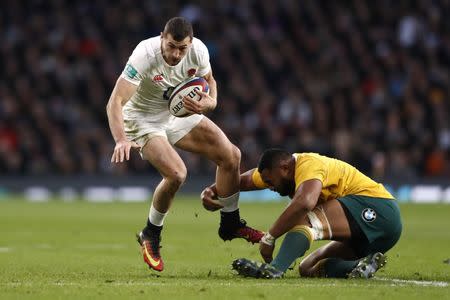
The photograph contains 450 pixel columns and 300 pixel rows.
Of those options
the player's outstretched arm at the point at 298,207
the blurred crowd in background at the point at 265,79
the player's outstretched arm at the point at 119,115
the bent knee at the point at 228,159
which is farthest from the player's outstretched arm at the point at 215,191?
the blurred crowd in background at the point at 265,79

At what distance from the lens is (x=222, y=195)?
9.54 m

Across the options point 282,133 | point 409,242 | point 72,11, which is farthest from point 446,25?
point 409,242

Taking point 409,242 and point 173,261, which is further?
point 409,242

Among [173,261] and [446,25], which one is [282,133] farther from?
[173,261]

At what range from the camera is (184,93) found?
30.3 feet

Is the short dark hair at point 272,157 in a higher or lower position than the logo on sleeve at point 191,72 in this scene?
lower

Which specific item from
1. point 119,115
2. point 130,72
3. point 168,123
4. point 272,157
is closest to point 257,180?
point 272,157

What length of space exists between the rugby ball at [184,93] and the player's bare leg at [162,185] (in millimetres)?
334

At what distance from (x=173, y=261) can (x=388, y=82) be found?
1350 cm

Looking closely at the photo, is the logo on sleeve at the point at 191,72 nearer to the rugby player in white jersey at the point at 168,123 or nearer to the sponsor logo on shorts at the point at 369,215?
the rugby player in white jersey at the point at 168,123

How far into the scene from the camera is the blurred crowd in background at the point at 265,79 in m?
21.7

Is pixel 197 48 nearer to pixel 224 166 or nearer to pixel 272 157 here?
pixel 224 166

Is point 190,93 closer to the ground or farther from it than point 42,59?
farther from it

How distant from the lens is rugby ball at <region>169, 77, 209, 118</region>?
9.23 m
